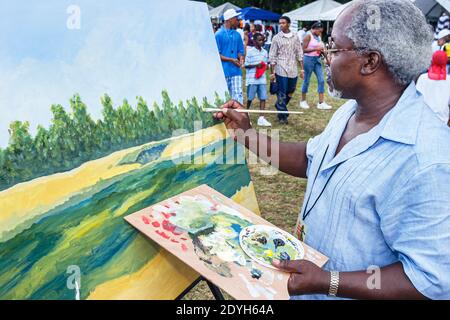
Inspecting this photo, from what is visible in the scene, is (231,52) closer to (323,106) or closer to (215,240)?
(323,106)

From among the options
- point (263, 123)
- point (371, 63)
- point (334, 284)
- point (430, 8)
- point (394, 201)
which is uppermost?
point (430, 8)

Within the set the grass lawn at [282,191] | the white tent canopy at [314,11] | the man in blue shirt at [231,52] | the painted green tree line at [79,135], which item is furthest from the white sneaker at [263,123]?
the white tent canopy at [314,11]

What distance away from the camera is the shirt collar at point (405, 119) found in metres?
1.14

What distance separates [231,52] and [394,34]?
15.3 ft

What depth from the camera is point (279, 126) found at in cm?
643

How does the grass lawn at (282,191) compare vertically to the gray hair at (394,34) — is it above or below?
below

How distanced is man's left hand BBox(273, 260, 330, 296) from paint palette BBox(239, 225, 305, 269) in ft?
0.17

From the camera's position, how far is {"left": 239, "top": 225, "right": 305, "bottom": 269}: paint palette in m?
1.24

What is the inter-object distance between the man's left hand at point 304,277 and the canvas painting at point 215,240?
0.07 feet

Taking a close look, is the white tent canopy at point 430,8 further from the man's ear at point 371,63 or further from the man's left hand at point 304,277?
the man's left hand at point 304,277

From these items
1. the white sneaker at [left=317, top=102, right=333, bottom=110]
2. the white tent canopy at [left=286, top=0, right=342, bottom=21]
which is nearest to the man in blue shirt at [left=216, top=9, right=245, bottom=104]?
the white sneaker at [left=317, top=102, right=333, bottom=110]

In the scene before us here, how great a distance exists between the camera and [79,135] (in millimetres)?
1194

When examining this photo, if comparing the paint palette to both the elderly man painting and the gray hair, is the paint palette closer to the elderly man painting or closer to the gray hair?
the elderly man painting

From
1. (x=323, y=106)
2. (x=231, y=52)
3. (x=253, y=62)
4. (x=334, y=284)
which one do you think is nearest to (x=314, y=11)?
(x=323, y=106)
